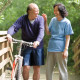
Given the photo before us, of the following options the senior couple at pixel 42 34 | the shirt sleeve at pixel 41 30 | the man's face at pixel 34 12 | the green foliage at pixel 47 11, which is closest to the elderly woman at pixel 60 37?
the senior couple at pixel 42 34

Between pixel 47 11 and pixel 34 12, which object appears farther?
pixel 47 11

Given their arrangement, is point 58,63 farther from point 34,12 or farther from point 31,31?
point 34,12

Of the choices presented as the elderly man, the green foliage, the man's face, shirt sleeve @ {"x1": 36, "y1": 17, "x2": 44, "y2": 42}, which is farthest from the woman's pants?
the green foliage

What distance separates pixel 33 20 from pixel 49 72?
1010 mm

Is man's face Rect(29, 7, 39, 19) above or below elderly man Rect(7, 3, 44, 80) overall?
above

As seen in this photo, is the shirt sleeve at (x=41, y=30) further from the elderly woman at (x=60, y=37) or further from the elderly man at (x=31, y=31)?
the elderly woman at (x=60, y=37)

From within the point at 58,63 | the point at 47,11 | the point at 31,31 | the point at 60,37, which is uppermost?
the point at 47,11

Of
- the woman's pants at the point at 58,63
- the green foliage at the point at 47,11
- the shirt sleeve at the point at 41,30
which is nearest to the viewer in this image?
the shirt sleeve at the point at 41,30

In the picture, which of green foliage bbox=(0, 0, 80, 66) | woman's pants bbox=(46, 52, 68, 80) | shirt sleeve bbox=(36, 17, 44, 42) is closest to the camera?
shirt sleeve bbox=(36, 17, 44, 42)

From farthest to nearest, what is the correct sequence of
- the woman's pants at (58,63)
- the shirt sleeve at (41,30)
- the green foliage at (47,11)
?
the green foliage at (47,11)
the woman's pants at (58,63)
the shirt sleeve at (41,30)

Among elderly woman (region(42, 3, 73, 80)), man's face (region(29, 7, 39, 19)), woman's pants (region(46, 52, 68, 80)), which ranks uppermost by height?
man's face (region(29, 7, 39, 19))

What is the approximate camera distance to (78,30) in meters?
10.1

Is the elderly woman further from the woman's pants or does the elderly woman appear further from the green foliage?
the green foliage

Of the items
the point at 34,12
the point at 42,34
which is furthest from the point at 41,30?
the point at 34,12
